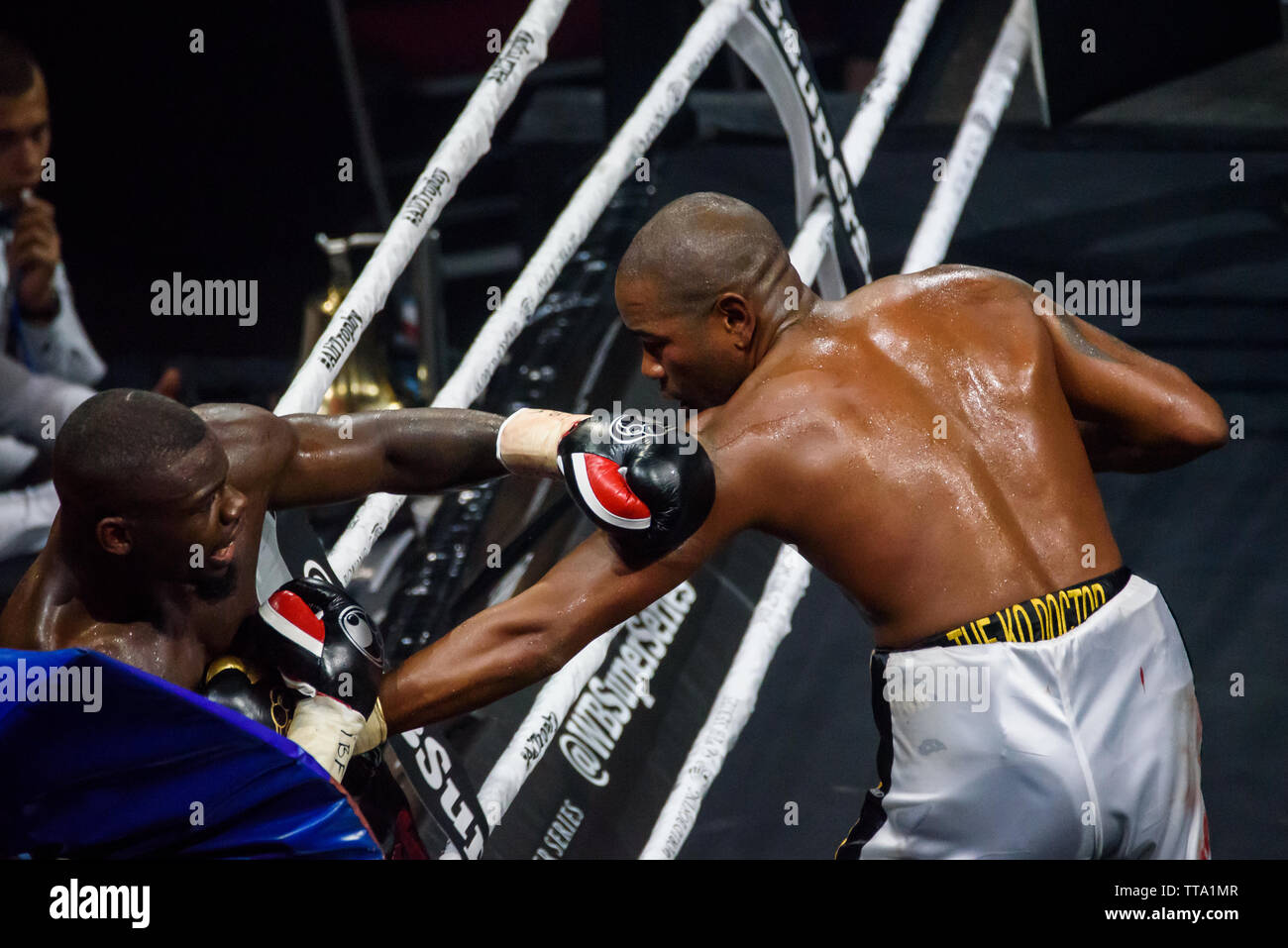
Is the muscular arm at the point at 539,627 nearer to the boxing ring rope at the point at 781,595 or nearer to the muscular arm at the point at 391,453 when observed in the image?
the muscular arm at the point at 391,453

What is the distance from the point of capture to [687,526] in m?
1.68

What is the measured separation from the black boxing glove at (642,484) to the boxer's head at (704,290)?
4.8 inches

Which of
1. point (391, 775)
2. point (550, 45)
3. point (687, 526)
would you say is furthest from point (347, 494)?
point (550, 45)

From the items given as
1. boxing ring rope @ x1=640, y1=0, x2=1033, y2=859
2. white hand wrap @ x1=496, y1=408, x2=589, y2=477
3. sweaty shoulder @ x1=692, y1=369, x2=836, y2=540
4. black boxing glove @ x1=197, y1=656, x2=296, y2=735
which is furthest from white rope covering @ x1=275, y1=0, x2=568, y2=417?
boxing ring rope @ x1=640, y1=0, x2=1033, y2=859

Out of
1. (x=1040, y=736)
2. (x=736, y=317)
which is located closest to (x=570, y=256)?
(x=736, y=317)

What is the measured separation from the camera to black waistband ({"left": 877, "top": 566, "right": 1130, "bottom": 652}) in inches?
67.1

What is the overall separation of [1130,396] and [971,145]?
145cm

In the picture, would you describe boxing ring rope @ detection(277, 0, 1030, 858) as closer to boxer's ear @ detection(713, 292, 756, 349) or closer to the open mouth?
the open mouth

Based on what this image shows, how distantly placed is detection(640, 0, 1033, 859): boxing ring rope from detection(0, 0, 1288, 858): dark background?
357 mm

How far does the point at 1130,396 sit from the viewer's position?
1896 mm

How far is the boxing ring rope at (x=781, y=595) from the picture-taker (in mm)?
2387

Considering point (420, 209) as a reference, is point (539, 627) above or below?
below

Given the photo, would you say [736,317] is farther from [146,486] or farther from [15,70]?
[15,70]
